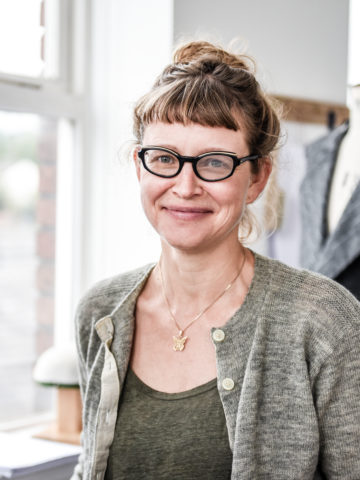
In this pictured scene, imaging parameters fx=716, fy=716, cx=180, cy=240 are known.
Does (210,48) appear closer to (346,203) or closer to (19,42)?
(346,203)

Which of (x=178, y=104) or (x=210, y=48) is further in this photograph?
(x=210, y=48)

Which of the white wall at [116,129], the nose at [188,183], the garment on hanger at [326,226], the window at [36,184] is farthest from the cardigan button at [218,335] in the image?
the window at [36,184]

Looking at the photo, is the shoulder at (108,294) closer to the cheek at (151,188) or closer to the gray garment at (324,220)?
the cheek at (151,188)

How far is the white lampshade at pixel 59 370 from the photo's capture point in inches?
77.6

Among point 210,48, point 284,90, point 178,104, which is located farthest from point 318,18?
point 178,104

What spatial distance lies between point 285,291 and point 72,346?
0.93 m

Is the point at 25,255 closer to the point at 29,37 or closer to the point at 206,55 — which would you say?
the point at 29,37

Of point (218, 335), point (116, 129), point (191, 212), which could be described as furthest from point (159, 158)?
point (116, 129)

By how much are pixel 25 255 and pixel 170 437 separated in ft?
3.88

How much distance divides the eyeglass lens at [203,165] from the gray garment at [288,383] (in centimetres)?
23

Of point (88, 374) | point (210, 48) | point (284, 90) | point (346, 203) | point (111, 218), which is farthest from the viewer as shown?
point (284, 90)

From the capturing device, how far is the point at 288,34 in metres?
2.67

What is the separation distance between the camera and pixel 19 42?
89.0 inches

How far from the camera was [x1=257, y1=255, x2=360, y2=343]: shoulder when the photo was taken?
1242mm
